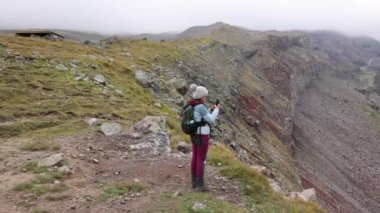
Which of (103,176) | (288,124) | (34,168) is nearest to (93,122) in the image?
(34,168)

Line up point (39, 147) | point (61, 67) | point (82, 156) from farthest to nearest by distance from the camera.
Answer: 1. point (61, 67)
2. point (39, 147)
3. point (82, 156)

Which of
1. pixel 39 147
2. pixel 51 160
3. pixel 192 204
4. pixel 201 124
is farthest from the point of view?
pixel 39 147

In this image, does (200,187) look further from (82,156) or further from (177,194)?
(82,156)

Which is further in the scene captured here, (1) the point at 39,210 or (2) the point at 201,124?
(2) the point at 201,124

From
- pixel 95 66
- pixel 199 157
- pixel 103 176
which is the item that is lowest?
pixel 103 176

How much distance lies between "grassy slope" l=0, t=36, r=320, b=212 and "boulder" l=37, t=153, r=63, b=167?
12.5ft

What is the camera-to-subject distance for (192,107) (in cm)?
1702

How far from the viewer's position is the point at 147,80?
39.9m

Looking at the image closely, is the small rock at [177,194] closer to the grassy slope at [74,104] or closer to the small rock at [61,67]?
the grassy slope at [74,104]

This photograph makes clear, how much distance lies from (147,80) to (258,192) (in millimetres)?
22597

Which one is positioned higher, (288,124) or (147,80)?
(147,80)

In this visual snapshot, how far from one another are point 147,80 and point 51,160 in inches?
819

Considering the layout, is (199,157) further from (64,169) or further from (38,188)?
(38,188)

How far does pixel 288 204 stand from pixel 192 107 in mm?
4829
